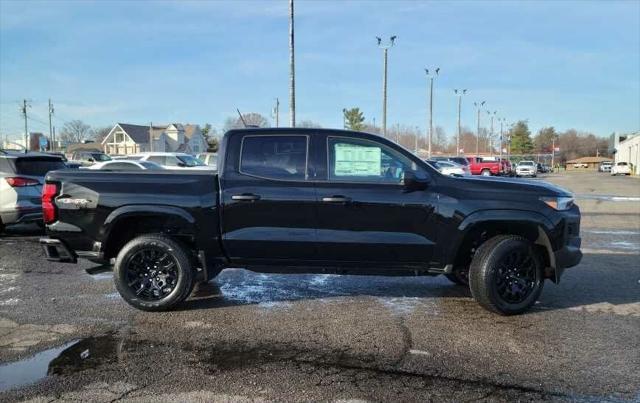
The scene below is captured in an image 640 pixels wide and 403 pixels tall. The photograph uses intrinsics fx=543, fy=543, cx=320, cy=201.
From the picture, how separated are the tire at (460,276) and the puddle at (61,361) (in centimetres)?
365

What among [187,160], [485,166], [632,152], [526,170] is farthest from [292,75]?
[632,152]

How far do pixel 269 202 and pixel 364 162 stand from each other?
1078 millimetres

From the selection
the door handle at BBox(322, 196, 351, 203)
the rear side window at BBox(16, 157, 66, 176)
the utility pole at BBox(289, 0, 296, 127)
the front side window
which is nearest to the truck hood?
the front side window

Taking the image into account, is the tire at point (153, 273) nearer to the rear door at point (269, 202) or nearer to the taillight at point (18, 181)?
the rear door at point (269, 202)

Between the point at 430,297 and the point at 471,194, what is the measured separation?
1.55 meters

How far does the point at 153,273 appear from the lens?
585cm

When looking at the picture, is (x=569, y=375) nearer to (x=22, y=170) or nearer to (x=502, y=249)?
(x=502, y=249)

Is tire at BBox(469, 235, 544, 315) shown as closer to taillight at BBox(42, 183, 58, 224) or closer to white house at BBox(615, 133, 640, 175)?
taillight at BBox(42, 183, 58, 224)

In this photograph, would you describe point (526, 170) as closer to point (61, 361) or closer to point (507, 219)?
point (507, 219)

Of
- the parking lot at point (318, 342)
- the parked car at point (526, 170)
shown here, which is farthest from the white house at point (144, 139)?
the parking lot at point (318, 342)

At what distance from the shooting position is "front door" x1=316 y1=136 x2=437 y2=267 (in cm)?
553

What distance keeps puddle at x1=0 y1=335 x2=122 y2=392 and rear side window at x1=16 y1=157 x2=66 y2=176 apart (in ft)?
21.2

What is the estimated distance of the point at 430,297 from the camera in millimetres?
6488

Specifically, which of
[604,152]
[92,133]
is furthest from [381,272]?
[604,152]
